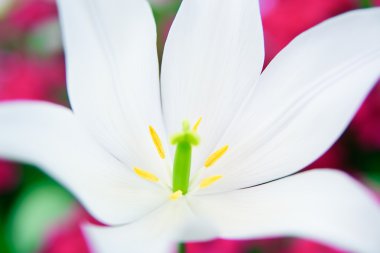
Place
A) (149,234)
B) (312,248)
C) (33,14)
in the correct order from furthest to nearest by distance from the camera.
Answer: (33,14), (312,248), (149,234)

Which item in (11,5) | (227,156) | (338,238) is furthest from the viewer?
(11,5)

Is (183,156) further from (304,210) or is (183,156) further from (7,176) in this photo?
(7,176)

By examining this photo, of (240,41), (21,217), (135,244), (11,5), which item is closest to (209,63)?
(240,41)

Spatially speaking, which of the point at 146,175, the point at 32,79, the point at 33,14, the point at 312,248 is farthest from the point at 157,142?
the point at 33,14

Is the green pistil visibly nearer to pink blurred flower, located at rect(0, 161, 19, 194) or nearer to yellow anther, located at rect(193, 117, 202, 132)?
yellow anther, located at rect(193, 117, 202, 132)

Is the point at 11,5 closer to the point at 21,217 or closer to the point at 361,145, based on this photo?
the point at 21,217

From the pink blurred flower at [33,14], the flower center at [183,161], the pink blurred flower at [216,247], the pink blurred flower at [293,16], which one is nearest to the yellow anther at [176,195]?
the flower center at [183,161]
